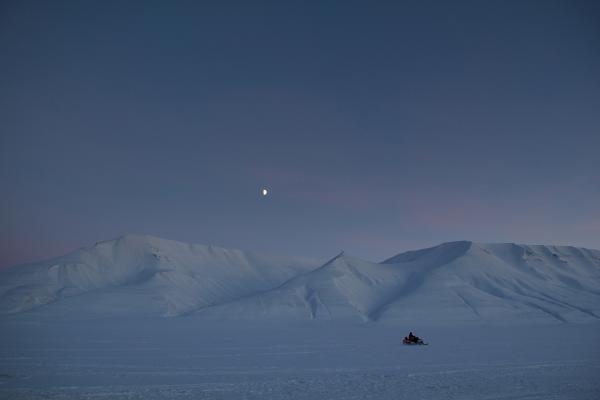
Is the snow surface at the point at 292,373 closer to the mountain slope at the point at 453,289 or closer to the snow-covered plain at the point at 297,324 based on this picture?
the snow-covered plain at the point at 297,324

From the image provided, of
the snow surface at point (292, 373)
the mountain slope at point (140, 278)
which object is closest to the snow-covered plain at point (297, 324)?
the snow surface at point (292, 373)

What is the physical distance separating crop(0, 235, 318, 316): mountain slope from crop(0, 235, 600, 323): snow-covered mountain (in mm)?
327

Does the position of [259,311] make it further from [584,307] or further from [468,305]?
[584,307]

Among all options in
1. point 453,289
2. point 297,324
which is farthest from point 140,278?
point 453,289

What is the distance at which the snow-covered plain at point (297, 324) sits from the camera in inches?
822

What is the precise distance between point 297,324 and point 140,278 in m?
76.1

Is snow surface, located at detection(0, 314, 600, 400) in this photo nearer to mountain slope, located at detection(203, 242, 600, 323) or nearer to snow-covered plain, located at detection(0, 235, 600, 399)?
snow-covered plain, located at detection(0, 235, 600, 399)

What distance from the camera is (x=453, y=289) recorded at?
116 meters

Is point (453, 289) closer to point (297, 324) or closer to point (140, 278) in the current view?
point (297, 324)

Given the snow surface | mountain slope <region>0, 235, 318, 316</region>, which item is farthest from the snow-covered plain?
mountain slope <region>0, 235, 318, 316</region>

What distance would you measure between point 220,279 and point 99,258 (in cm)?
3956

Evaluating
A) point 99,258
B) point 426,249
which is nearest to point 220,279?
point 99,258

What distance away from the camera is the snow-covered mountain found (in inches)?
4013

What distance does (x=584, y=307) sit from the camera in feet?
339
